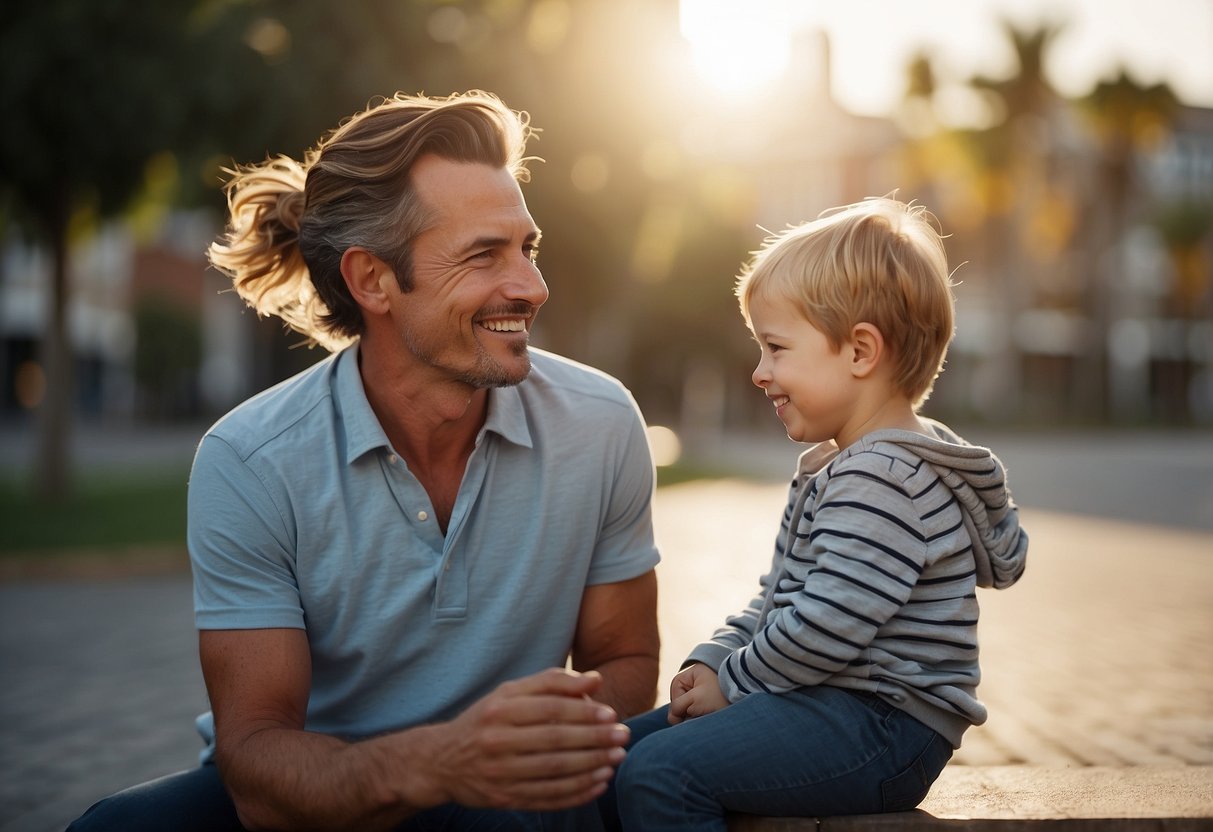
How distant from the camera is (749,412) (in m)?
51.4

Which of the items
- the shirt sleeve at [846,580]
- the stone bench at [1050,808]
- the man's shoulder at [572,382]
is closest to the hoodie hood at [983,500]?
the shirt sleeve at [846,580]

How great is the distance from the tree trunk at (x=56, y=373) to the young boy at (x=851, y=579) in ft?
42.6

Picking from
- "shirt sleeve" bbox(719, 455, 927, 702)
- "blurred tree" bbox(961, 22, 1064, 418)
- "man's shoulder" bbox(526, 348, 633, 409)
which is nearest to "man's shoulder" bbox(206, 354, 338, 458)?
"man's shoulder" bbox(526, 348, 633, 409)

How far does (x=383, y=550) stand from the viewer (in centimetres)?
277

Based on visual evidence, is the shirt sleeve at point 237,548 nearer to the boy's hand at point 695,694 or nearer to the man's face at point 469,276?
the man's face at point 469,276

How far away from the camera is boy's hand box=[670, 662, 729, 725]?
2539mm

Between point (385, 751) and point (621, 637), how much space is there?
2.82 feet

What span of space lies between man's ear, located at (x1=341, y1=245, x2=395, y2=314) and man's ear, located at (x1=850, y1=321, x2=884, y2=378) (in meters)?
1.14

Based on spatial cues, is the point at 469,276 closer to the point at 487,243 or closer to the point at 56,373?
the point at 487,243

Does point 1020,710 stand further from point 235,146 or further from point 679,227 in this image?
point 679,227

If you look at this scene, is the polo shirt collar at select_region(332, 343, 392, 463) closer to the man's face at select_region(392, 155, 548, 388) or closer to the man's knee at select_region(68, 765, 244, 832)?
the man's face at select_region(392, 155, 548, 388)

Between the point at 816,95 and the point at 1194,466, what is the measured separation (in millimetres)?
35426

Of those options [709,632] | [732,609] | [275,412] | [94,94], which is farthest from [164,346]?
[275,412]

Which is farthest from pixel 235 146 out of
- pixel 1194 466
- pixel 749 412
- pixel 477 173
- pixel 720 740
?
pixel 749 412
